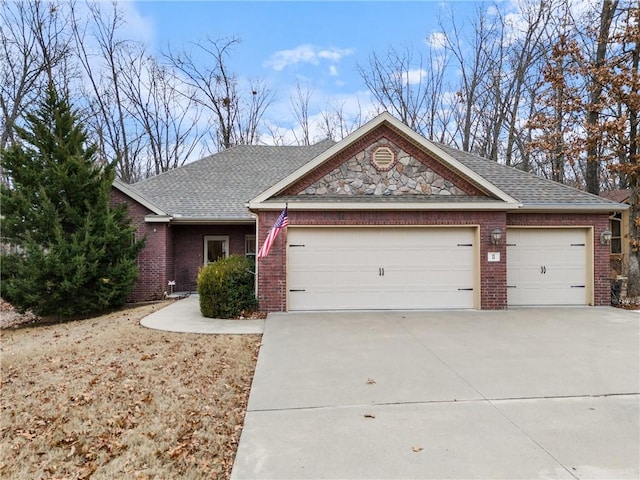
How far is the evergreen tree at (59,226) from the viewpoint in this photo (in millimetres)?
10617

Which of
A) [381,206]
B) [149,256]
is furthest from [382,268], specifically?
[149,256]

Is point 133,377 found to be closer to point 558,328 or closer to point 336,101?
point 558,328

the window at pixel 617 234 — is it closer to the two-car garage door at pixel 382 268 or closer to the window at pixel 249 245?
the two-car garage door at pixel 382 268

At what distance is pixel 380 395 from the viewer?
4512mm

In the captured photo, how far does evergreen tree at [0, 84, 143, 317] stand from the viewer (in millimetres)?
10617

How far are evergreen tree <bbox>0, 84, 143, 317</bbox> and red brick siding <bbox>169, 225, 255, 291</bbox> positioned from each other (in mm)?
2386

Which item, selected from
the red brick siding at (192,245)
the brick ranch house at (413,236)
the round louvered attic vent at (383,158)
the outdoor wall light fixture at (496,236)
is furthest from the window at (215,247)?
the outdoor wall light fixture at (496,236)

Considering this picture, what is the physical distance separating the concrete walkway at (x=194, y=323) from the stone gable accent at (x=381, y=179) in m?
3.52

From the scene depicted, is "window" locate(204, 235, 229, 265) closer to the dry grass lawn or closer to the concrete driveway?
the dry grass lawn

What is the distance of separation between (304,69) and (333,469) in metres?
24.2

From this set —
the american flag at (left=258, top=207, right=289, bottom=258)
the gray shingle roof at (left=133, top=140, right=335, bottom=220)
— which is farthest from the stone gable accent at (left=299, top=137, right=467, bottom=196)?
the gray shingle roof at (left=133, top=140, right=335, bottom=220)

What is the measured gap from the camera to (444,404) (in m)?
4.25

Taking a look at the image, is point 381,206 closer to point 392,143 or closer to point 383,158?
point 383,158

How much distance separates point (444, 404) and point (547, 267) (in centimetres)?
780
